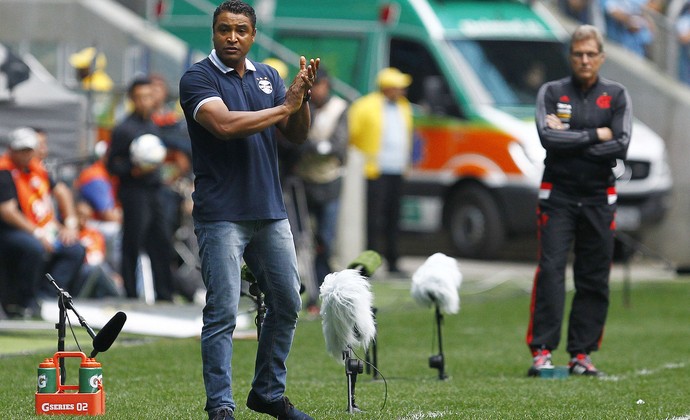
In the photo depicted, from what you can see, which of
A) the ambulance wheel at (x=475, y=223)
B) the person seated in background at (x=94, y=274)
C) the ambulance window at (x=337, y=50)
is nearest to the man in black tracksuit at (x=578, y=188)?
the person seated in background at (x=94, y=274)

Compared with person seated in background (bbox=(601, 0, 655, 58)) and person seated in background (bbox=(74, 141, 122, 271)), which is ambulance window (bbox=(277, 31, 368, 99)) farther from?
person seated in background (bbox=(74, 141, 122, 271))

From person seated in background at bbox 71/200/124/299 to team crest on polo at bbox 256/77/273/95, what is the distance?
25.0 ft

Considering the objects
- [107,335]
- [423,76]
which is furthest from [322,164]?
[107,335]

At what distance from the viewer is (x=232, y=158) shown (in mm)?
7223

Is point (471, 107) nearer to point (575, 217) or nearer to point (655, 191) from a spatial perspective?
point (655, 191)

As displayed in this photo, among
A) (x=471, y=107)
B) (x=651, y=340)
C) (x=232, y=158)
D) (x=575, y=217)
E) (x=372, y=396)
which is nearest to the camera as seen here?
(x=232, y=158)

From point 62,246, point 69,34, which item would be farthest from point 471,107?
point 62,246

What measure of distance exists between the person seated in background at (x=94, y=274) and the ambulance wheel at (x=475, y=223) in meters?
5.62

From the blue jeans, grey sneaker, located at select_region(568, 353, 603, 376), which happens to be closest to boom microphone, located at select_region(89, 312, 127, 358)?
the blue jeans

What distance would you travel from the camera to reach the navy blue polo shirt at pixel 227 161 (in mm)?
7219

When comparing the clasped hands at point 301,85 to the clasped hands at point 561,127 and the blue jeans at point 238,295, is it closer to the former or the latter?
the blue jeans at point 238,295

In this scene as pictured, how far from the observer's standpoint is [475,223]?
1959cm

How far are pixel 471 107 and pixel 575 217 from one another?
9.41m

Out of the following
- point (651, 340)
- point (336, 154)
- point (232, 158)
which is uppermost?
point (232, 158)
